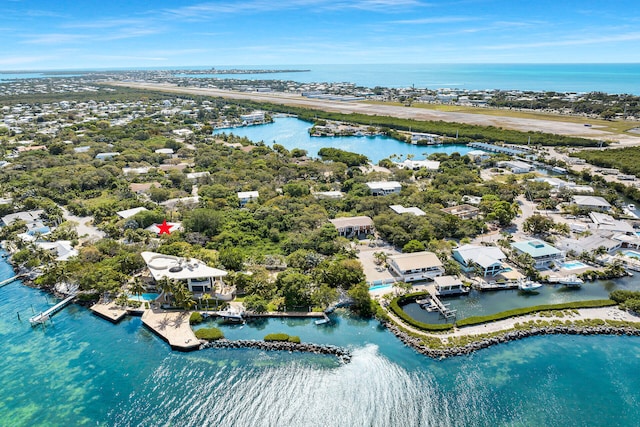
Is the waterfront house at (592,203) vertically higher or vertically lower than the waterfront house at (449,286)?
higher

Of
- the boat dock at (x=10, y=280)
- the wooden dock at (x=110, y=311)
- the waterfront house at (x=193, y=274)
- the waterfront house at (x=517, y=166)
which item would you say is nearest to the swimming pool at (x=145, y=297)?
the wooden dock at (x=110, y=311)

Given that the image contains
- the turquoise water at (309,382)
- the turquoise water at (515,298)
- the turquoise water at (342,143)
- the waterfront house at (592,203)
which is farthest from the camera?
the turquoise water at (342,143)

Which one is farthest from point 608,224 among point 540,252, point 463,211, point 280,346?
point 280,346

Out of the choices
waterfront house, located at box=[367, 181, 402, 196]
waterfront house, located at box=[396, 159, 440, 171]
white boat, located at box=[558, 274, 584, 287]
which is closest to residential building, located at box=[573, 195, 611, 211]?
white boat, located at box=[558, 274, 584, 287]

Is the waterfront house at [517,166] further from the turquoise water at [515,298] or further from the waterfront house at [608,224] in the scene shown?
the turquoise water at [515,298]

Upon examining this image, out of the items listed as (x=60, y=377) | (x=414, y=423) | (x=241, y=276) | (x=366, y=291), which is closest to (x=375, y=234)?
(x=366, y=291)

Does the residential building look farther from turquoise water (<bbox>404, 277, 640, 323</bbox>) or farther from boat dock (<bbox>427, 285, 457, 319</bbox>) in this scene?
boat dock (<bbox>427, 285, 457, 319</bbox>)

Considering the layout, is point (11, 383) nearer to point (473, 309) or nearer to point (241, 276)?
point (241, 276)
